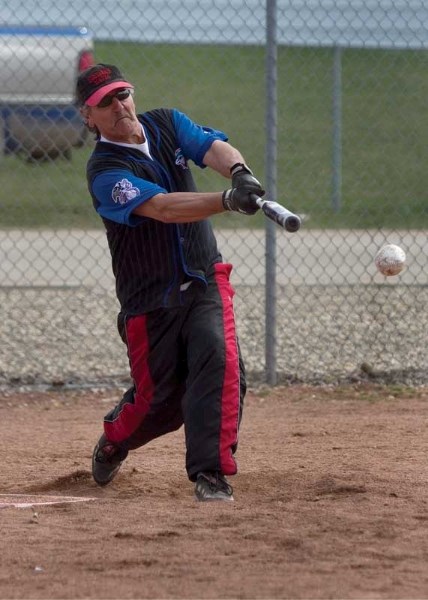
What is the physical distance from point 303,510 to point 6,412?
3180 millimetres

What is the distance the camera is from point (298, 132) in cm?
1559

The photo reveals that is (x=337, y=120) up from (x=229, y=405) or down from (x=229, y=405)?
up

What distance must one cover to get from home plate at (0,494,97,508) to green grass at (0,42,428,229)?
6.32 m

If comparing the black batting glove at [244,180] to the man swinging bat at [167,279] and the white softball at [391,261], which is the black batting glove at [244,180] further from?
the white softball at [391,261]

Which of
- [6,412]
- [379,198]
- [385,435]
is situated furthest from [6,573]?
[379,198]

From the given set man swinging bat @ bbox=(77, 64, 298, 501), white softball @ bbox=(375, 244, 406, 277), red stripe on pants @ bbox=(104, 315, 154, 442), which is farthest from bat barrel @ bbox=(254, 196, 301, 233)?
white softball @ bbox=(375, 244, 406, 277)

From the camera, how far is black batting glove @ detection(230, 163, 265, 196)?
4.33m

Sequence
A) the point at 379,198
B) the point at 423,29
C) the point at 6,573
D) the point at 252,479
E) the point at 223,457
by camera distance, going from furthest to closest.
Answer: the point at 379,198, the point at 423,29, the point at 252,479, the point at 223,457, the point at 6,573

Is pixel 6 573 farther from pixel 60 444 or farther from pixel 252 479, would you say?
pixel 60 444

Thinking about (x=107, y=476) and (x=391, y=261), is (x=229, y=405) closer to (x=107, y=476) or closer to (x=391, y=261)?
(x=107, y=476)

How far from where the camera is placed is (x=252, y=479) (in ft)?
17.2

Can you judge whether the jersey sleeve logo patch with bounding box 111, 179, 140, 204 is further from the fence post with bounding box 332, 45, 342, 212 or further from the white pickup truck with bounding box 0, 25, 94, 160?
the fence post with bounding box 332, 45, 342, 212

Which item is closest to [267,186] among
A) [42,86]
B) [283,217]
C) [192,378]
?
[192,378]

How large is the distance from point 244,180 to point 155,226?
586mm
